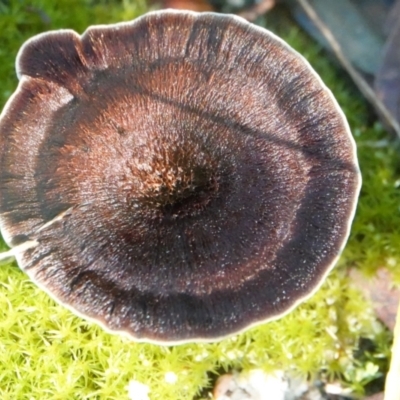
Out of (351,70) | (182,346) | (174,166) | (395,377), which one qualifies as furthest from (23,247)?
(351,70)

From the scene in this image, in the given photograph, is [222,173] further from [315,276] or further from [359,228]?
[359,228]

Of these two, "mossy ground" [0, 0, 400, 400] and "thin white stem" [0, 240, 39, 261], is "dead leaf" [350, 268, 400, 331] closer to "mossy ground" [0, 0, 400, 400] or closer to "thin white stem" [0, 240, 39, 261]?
"mossy ground" [0, 0, 400, 400]

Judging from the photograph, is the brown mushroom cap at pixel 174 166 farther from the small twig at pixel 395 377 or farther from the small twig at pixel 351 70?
the small twig at pixel 351 70

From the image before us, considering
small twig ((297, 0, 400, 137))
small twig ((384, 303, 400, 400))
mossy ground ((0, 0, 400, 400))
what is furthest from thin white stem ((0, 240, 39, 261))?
small twig ((297, 0, 400, 137))

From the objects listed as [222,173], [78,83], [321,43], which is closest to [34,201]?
[78,83]

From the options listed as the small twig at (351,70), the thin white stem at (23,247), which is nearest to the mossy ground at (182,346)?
the small twig at (351,70)
